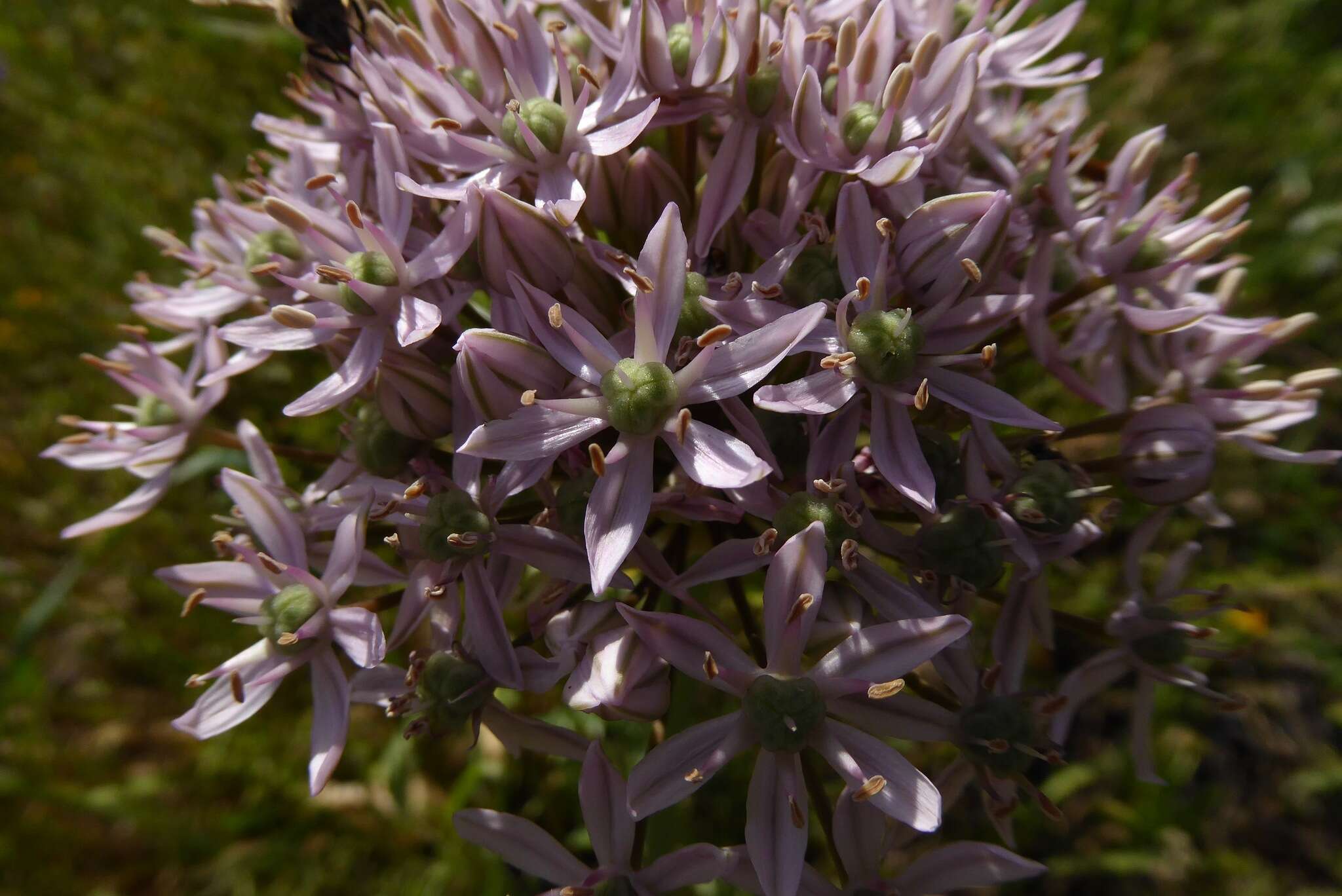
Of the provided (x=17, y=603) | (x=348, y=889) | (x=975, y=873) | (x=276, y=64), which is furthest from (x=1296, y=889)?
(x=276, y=64)

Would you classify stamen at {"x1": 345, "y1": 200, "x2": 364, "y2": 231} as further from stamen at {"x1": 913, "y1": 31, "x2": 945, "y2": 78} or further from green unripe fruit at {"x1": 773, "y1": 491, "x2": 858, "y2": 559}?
stamen at {"x1": 913, "y1": 31, "x2": 945, "y2": 78}

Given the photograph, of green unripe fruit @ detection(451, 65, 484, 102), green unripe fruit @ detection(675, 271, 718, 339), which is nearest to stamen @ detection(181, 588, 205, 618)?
green unripe fruit @ detection(675, 271, 718, 339)

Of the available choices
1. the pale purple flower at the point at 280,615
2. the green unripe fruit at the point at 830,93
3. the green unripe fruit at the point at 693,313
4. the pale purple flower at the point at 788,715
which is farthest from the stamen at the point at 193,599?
the green unripe fruit at the point at 830,93

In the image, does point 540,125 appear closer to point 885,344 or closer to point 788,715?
point 885,344

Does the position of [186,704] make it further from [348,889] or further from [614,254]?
[614,254]

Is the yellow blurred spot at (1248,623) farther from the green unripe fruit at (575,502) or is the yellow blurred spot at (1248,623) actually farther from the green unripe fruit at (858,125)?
the green unripe fruit at (575,502)

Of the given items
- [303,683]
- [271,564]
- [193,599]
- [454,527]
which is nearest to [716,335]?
[454,527]

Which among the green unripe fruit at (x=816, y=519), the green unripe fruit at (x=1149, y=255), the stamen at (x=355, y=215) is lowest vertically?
the green unripe fruit at (x=816, y=519)
